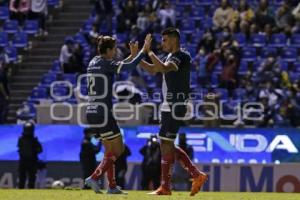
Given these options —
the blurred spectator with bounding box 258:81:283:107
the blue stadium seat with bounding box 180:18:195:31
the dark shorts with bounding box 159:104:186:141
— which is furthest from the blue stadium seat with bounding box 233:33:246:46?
the dark shorts with bounding box 159:104:186:141

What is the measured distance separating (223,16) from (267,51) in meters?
2.19

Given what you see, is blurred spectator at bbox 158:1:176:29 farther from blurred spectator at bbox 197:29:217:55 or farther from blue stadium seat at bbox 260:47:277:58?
blue stadium seat at bbox 260:47:277:58

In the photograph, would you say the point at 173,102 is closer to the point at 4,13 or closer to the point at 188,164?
the point at 188,164

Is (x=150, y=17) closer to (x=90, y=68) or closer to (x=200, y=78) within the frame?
(x=200, y=78)

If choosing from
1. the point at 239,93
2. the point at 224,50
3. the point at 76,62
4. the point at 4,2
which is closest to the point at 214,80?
the point at 224,50

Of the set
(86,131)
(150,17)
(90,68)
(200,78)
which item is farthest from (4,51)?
(90,68)

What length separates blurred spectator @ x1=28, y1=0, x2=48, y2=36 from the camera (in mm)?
35875

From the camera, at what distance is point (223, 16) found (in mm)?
32781

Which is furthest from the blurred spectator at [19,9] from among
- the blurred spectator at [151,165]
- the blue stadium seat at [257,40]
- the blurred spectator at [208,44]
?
the blurred spectator at [151,165]

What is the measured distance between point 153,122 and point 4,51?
793 centimetres

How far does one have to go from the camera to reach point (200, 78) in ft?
102

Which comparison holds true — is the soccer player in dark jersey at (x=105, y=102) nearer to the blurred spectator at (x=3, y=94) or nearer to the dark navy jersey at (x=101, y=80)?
the dark navy jersey at (x=101, y=80)

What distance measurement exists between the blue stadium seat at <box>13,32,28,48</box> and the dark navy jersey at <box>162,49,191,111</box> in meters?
18.8

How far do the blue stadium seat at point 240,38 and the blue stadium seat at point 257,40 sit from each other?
23 centimetres
